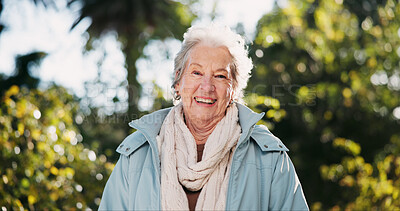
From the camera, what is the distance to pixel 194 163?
229 centimetres

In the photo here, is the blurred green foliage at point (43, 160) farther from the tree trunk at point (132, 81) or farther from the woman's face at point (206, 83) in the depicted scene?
the woman's face at point (206, 83)

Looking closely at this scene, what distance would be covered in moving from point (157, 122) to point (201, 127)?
25 cm

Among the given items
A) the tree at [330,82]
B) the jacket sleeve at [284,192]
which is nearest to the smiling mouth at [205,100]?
the jacket sleeve at [284,192]

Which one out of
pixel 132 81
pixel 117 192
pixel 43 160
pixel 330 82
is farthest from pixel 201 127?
pixel 330 82

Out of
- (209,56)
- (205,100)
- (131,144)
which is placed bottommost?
(131,144)

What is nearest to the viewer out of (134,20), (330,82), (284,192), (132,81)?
(284,192)

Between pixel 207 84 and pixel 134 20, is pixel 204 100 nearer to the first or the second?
pixel 207 84

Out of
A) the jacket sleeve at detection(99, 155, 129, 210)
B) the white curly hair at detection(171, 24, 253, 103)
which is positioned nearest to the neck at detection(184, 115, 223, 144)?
the white curly hair at detection(171, 24, 253, 103)

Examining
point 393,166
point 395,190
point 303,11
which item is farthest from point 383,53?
point 395,190

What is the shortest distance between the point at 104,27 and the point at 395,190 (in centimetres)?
617

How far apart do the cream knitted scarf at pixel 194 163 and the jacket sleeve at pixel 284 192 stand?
9.7 inches

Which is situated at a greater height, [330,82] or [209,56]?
[209,56]

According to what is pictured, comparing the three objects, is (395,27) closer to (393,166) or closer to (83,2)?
(393,166)

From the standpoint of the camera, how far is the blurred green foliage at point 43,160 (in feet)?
11.9
